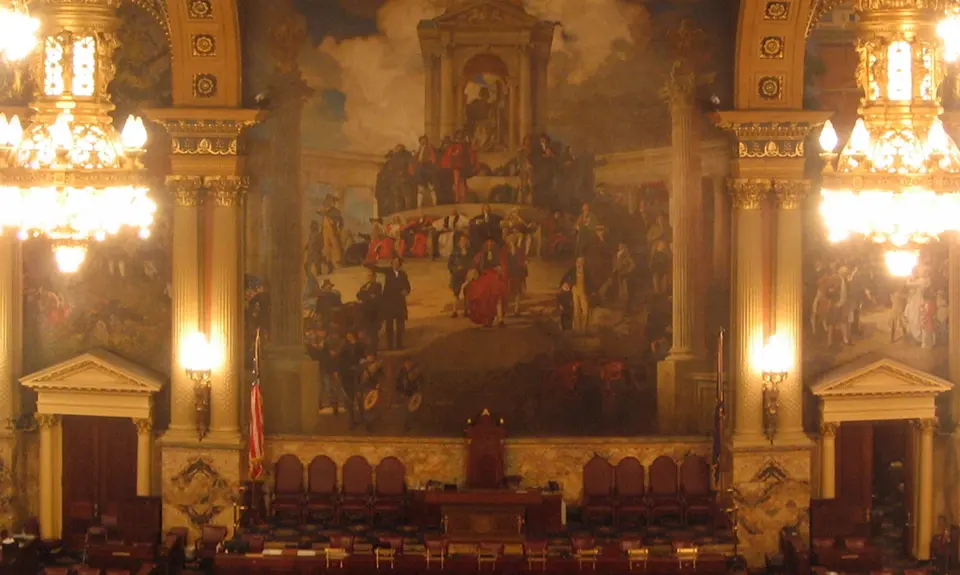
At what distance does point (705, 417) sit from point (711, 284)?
2371 mm

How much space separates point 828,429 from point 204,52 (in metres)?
12.8

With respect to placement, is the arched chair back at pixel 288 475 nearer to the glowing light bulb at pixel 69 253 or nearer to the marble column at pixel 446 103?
the marble column at pixel 446 103

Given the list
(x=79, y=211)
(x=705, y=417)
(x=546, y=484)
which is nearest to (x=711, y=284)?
(x=705, y=417)

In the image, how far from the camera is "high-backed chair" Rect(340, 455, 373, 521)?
3388 cm

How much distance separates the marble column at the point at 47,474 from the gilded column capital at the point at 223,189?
486cm

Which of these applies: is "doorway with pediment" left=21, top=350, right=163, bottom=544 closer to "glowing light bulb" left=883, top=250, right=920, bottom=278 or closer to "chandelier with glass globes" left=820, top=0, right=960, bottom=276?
"glowing light bulb" left=883, top=250, right=920, bottom=278

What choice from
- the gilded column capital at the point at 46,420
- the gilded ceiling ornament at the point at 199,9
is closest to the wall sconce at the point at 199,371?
the gilded column capital at the point at 46,420

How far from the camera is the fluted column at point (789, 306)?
1326 inches

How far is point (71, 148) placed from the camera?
2388cm

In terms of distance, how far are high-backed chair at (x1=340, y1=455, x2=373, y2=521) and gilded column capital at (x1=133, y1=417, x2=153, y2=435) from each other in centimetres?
350

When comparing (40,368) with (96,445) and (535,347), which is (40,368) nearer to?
(96,445)

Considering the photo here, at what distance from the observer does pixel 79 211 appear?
24078 mm

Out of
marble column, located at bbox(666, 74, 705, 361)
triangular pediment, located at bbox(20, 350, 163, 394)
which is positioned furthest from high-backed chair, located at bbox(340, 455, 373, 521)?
marble column, located at bbox(666, 74, 705, 361)

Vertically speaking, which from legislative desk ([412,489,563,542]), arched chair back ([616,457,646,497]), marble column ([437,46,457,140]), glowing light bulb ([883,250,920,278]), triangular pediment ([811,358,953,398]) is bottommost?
legislative desk ([412,489,563,542])
